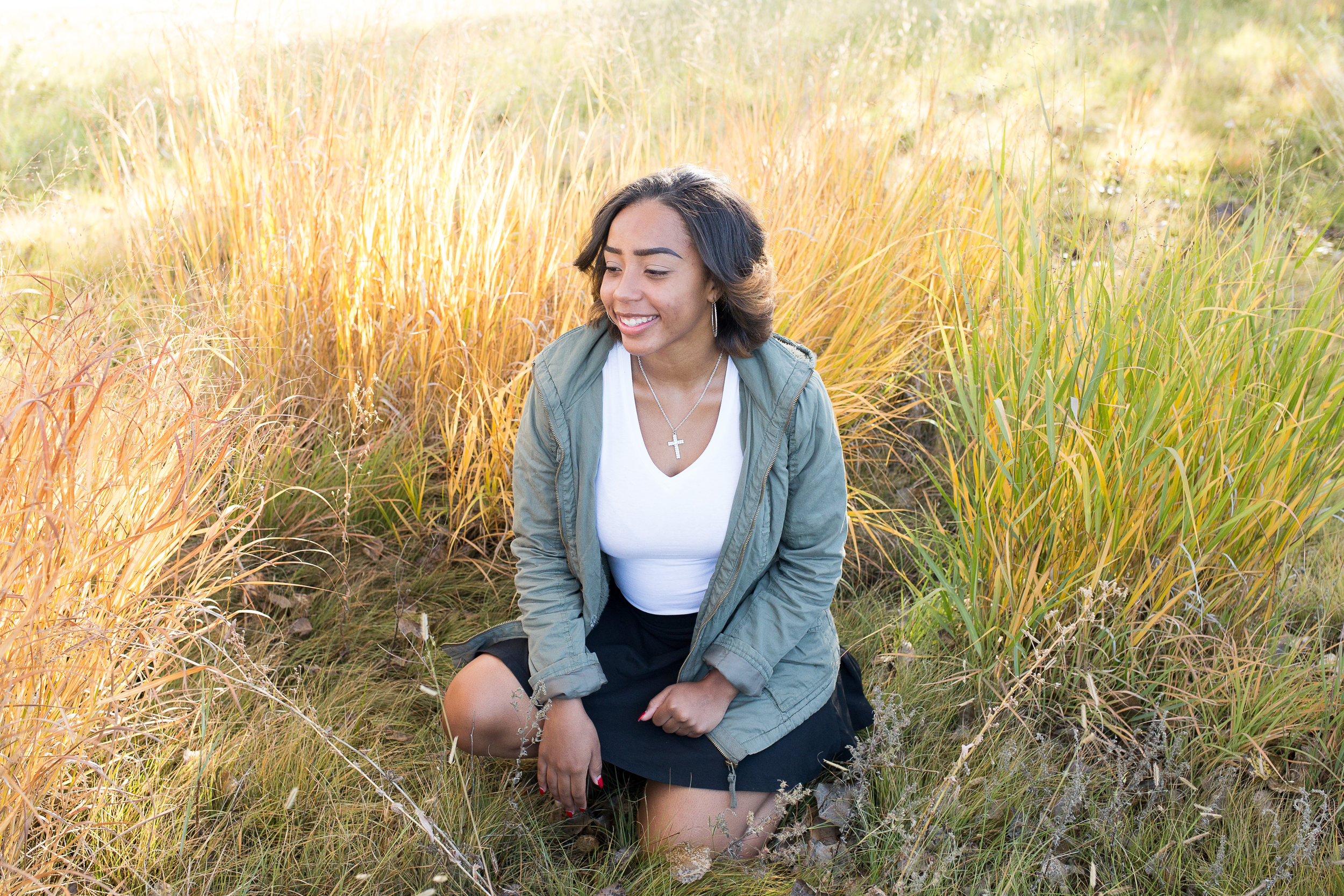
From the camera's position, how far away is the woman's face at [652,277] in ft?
5.99

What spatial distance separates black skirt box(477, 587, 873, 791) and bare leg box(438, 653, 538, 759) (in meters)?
0.04

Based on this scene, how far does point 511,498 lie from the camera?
9.14 feet

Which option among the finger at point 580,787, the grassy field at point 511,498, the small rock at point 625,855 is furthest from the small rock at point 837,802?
the finger at point 580,787

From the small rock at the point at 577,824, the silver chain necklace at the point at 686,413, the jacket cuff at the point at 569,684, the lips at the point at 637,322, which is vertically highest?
the lips at the point at 637,322

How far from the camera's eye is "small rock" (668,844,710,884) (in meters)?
1.79

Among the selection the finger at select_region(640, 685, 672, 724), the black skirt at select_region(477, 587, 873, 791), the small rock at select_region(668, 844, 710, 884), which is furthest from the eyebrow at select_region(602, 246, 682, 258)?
the small rock at select_region(668, 844, 710, 884)

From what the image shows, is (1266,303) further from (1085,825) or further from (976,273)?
(1085,825)

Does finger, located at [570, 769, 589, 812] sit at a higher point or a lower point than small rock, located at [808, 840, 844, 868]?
higher

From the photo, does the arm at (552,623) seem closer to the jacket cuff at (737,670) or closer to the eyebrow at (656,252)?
the jacket cuff at (737,670)

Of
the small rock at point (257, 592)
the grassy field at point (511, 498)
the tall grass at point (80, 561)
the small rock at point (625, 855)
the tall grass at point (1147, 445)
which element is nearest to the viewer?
the tall grass at point (80, 561)

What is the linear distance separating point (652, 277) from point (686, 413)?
1.07ft

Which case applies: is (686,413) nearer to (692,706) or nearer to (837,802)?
(692,706)

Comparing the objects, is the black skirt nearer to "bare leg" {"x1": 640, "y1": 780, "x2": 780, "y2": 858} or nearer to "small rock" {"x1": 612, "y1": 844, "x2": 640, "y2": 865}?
"bare leg" {"x1": 640, "y1": 780, "x2": 780, "y2": 858}

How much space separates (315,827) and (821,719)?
3.73 ft
